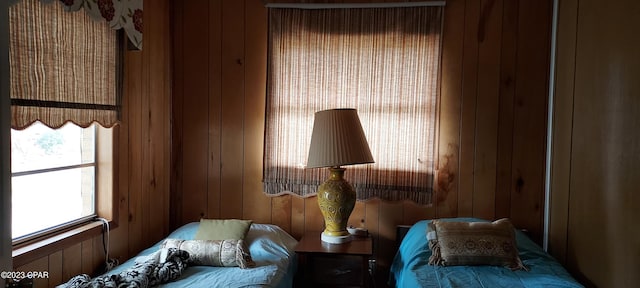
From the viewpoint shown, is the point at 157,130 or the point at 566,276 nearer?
the point at 566,276

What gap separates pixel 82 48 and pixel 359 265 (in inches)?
70.1

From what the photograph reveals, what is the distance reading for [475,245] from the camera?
81.4 inches

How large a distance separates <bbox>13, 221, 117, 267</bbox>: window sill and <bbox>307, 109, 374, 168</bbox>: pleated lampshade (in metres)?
1.17

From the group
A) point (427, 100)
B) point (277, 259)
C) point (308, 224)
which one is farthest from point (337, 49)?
point (277, 259)

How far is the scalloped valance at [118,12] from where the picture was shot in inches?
72.3

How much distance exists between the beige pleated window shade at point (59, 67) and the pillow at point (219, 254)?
0.79 metres

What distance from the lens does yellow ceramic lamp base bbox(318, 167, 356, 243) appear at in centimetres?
234

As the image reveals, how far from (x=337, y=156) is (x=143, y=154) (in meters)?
1.18

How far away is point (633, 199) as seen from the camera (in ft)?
5.68

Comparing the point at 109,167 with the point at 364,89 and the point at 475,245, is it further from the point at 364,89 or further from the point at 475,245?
the point at 475,245

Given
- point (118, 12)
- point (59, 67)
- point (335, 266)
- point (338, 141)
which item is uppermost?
point (118, 12)

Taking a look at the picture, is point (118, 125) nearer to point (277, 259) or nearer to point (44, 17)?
point (44, 17)

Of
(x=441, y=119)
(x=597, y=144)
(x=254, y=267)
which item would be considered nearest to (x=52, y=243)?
(x=254, y=267)

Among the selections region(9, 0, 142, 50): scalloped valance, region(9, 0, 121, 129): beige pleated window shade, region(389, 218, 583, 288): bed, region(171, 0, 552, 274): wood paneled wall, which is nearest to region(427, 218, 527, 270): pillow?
region(389, 218, 583, 288): bed
